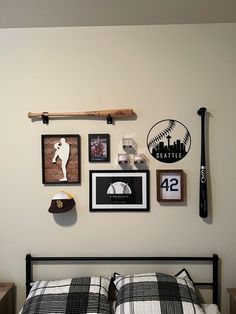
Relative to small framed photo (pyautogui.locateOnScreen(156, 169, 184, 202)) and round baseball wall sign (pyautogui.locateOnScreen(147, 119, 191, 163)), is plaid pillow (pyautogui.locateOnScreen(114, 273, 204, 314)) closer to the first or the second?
small framed photo (pyautogui.locateOnScreen(156, 169, 184, 202))

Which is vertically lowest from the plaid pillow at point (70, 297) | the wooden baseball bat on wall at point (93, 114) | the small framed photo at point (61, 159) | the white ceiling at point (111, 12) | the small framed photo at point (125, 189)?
the plaid pillow at point (70, 297)

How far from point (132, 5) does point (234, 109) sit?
1.02 metres

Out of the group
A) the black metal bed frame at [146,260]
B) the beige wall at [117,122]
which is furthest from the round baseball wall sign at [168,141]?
the black metal bed frame at [146,260]

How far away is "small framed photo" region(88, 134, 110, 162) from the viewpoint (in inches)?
89.4

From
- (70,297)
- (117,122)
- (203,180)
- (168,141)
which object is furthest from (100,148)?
(70,297)

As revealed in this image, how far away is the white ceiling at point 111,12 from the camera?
1.97 m

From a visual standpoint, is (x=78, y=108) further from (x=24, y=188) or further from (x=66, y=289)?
(x=66, y=289)

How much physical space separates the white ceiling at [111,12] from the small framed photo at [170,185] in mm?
1092

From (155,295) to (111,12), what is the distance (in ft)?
6.13

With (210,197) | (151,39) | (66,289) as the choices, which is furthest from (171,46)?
(66,289)

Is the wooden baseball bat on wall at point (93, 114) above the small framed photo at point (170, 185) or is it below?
above

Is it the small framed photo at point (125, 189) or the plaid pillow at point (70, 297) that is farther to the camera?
the small framed photo at point (125, 189)

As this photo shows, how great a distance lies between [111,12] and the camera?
2.08 meters

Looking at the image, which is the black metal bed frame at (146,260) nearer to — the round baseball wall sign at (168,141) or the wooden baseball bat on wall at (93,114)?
the round baseball wall sign at (168,141)
